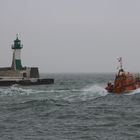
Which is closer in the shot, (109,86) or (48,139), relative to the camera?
(48,139)

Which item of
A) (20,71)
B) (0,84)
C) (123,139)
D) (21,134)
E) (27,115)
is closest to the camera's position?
(123,139)

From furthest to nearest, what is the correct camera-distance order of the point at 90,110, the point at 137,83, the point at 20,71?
the point at 20,71, the point at 137,83, the point at 90,110

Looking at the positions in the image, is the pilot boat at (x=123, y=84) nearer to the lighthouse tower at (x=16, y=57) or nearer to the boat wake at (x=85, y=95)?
the boat wake at (x=85, y=95)

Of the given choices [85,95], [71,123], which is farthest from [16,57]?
[71,123]

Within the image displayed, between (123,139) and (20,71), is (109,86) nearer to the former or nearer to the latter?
(123,139)

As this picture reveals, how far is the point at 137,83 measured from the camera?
185 ft

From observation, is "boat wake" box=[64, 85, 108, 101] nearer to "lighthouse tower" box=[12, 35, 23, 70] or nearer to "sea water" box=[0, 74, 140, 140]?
"sea water" box=[0, 74, 140, 140]

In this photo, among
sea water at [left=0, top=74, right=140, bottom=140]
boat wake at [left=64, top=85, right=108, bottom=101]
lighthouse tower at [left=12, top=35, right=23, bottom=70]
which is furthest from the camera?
lighthouse tower at [left=12, top=35, right=23, bottom=70]

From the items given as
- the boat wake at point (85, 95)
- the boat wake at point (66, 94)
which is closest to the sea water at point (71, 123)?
the boat wake at point (85, 95)

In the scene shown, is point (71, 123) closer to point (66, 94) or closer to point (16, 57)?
point (66, 94)

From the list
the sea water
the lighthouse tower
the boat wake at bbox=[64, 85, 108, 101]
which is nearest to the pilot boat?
the boat wake at bbox=[64, 85, 108, 101]

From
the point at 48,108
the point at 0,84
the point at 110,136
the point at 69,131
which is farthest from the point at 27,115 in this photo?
the point at 0,84

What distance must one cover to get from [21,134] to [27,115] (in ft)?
28.6

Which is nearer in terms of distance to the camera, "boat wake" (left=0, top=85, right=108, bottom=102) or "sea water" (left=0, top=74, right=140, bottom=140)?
"sea water" (left=0, top=74, right=140, bottom=140)
